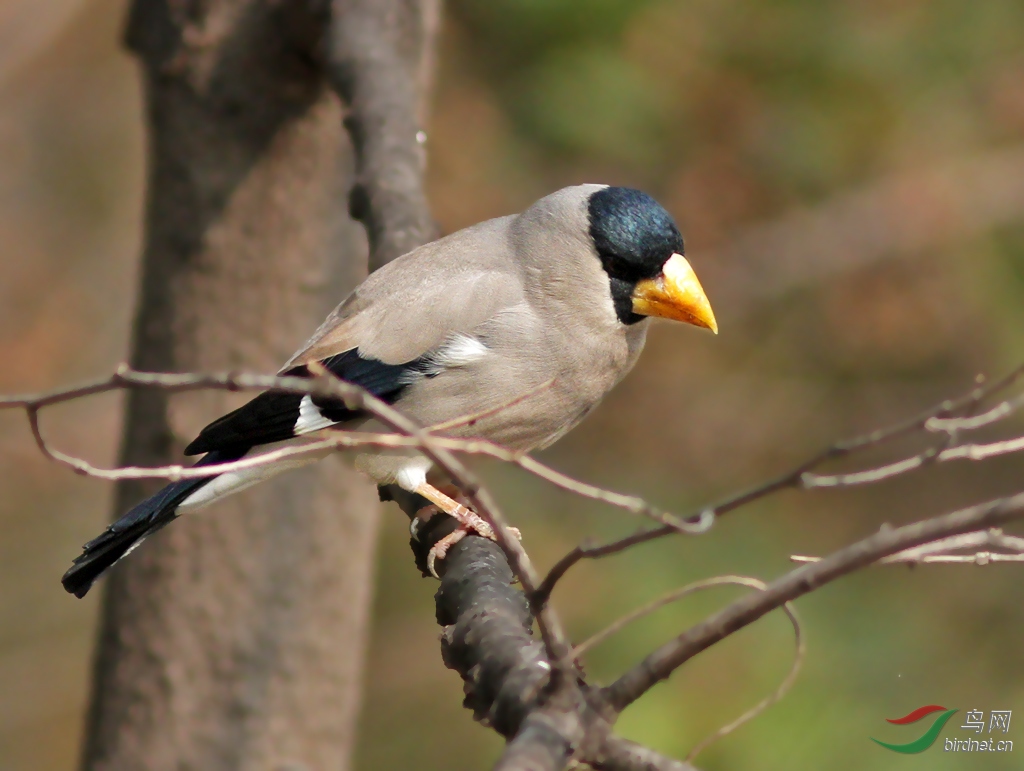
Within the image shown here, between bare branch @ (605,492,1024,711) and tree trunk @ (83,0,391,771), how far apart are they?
2406 millimetres

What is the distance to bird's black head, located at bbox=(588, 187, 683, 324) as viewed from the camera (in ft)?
8.86

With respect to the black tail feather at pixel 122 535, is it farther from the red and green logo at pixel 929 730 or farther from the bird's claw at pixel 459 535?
the red and green logo at pixel 929 730

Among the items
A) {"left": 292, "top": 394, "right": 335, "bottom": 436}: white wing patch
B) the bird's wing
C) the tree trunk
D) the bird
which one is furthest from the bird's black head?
the tree trunk

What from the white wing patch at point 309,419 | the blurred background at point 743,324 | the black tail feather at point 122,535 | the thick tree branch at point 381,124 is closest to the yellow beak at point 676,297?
the thick tree branch at point 381,124

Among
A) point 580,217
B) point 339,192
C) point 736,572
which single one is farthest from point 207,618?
point 736,572

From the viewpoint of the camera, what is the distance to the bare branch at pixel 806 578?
98 cm

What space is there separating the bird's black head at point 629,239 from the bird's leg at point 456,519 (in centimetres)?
61

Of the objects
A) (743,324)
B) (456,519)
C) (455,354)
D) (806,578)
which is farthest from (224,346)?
(743,324)

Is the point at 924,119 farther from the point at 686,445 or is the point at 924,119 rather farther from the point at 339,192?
the point at 339,192

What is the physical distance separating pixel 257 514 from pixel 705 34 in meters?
3.13

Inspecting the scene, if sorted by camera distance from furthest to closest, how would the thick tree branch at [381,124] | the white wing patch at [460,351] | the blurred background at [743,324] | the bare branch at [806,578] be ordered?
the blurred background at [743,324] → the thick tree branch at [381,124] → the white wing patch at [460,351] → the bare branch at [806,578]

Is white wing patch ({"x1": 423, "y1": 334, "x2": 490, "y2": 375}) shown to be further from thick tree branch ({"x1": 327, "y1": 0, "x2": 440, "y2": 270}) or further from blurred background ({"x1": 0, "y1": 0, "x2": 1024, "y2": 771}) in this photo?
blurred background ({"x1": 0, "y1": 0, "x2": 1024, "y2": 771})

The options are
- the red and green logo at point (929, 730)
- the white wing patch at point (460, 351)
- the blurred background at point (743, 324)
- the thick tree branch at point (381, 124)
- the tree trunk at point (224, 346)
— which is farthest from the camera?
the blurred background at point (743, 324)

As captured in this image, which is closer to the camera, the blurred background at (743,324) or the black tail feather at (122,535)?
the black tail feather at (122,535)
